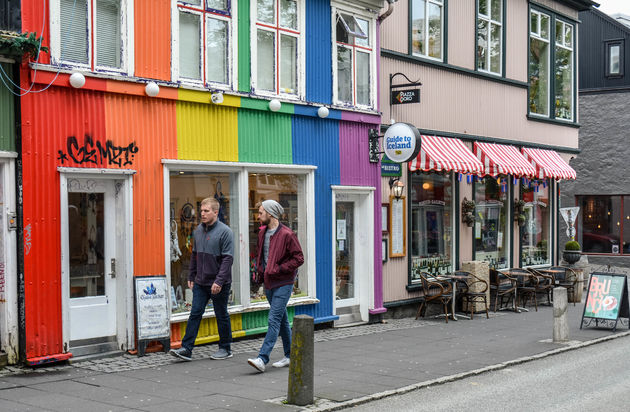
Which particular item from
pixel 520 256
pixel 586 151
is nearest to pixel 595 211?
pixel 586 151

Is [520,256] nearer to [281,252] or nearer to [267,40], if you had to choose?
[267,40]

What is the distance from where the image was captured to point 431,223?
54.4 ft

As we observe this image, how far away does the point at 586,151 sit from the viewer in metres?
29.3

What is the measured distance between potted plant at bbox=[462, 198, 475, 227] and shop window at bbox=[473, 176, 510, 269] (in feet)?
1.68

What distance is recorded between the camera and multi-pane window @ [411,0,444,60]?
Answer: 1603 centimetres

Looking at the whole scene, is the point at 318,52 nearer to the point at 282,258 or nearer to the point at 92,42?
the point at 92,42

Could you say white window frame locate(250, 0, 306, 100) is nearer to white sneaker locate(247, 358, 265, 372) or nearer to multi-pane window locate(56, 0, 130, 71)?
multi-pane window locate(56, 0, 130, 71)

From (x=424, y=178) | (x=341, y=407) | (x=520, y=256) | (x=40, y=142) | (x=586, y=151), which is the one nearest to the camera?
(x=341, y=407)

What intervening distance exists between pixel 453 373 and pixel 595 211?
2152 centimetres

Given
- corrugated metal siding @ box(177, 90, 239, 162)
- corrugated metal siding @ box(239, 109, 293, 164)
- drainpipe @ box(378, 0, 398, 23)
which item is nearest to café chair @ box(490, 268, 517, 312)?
drainpipe @ box(378, 0, 398, 23)

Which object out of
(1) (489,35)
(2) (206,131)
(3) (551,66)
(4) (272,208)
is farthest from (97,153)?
(3) (551,66)

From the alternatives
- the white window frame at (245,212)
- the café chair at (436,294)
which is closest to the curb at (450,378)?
the café chair at (436,294)

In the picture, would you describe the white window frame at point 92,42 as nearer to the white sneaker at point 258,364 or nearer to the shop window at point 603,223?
the white sneaker at point 258,364

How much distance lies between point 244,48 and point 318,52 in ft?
5.71
